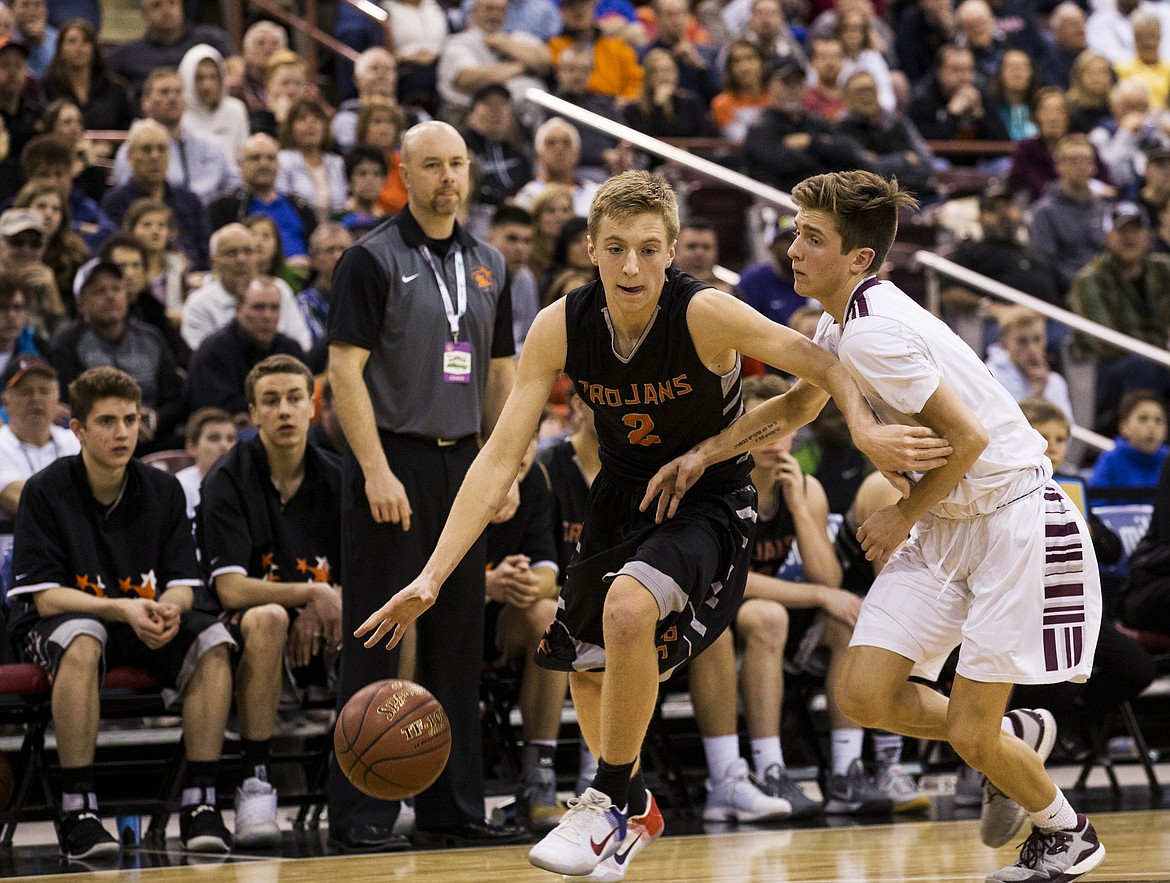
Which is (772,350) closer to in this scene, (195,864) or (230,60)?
(195,864)

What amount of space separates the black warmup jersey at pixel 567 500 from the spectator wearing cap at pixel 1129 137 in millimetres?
7600

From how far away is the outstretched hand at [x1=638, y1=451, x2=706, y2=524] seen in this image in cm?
457

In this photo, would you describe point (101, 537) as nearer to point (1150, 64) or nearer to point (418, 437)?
point (418, 437)

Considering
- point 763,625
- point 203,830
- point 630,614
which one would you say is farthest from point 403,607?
point 763,625

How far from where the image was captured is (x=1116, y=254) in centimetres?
1076

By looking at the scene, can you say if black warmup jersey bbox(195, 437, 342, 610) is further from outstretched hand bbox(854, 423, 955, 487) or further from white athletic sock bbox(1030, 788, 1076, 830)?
white athletic sock bbox(1030, 788, 1076, 830)

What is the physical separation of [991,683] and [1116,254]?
704 centimetres

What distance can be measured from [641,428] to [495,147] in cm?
666

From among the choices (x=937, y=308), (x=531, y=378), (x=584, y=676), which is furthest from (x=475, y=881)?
(x=937, y=308)

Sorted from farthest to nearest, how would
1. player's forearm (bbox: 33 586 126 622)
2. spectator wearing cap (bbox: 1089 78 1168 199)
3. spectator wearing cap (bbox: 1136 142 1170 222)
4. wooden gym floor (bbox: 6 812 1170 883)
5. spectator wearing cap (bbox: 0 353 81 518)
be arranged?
spectator wearing cap (bbox: 1089 78 1168 199) < spectator wearing cap (bbox: 1136 142 1170 222) < spectator wearing cap (bbox: 0 353 81 518) < player's forearm (bbox: 33 586 126 622) < wooden gym floor (bbox: 6 812 1170 883)

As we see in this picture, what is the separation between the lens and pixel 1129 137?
520 inches

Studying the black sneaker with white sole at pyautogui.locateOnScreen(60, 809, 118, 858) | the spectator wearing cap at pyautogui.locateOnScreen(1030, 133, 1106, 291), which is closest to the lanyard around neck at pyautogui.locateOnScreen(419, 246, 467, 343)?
the black sneaker with white sole at pyautogui.locateOnScreen(60, 809, 118, 858)

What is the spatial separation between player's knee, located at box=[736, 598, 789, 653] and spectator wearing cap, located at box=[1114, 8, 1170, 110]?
29.9 ft

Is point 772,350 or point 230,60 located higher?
point 230,60
